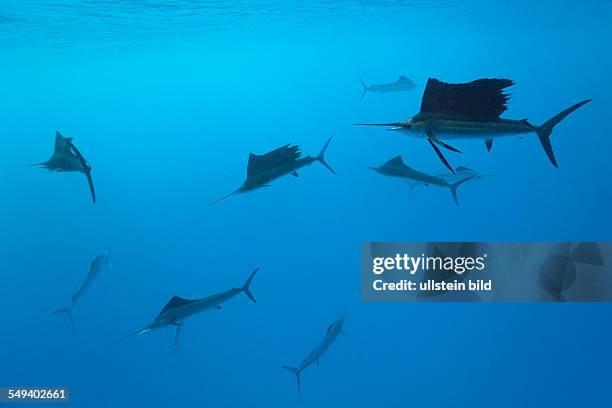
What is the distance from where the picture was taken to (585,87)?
4875 millimetres

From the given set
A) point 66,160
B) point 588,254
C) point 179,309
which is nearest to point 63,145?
point 66,160

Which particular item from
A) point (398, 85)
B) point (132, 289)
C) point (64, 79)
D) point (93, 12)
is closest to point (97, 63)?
point (64, 79)

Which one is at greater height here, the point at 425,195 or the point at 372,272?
the point at 425,195

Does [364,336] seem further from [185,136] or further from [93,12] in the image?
[185,136]

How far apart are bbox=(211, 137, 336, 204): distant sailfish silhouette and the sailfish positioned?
2.66ft

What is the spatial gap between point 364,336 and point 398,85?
8.87m

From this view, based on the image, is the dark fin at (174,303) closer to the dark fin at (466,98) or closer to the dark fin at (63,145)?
the dark fin at (63,145)

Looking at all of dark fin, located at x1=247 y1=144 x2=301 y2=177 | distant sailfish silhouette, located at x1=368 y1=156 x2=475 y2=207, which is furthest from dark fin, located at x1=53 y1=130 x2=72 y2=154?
distant sailfish silhouette, located at x1=368 y1=156 x2=475 y2=207

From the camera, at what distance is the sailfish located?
301cm

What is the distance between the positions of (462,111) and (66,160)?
271 cm

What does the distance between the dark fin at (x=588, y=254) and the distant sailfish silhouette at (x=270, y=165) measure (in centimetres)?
225

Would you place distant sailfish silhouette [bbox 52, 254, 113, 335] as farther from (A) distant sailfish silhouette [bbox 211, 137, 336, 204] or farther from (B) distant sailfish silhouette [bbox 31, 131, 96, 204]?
(A) distant sailfish silhouette [bbox 211, 137, 336, 204]

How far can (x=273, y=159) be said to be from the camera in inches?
146

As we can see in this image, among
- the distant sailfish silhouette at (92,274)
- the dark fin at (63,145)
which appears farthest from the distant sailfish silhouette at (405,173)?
the distant sailfish silhouette at (92,274)
